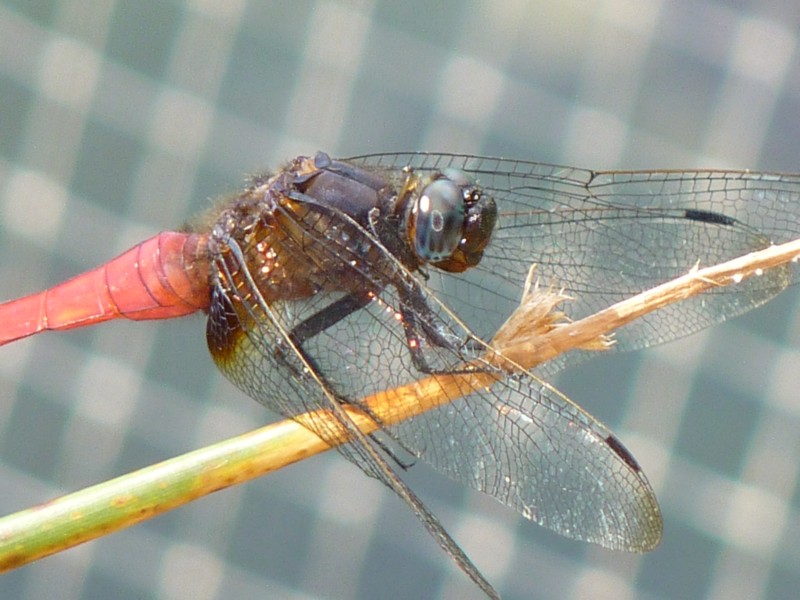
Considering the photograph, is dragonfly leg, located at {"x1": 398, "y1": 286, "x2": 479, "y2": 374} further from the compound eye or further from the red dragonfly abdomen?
the red dragonfly abdomen

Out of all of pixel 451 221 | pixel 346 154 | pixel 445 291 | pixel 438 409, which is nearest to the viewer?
pixel 438 409

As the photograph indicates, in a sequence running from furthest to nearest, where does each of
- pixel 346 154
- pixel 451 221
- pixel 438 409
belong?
1. pixel 346 154
2. pixel 451 221
3. pixel 438 409

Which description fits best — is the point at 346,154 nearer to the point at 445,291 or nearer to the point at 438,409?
the point at 445,291

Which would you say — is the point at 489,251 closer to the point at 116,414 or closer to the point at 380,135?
the point at 380,135

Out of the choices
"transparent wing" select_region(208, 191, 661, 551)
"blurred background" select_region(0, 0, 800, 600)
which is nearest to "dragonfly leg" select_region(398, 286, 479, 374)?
"transparent wing" select_region(208, 191, 661, 551)

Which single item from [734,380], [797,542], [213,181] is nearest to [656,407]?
[734,380]

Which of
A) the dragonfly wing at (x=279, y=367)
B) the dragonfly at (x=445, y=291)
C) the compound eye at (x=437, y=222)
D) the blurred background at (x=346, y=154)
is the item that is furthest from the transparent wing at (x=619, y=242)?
the blurred background at (x=346, y=154)

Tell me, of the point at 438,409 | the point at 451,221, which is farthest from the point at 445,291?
the point at 438,409
